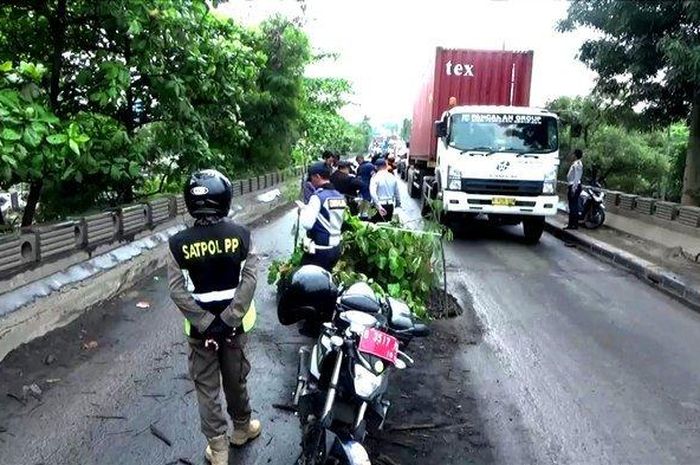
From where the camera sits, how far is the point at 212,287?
10.6 feet

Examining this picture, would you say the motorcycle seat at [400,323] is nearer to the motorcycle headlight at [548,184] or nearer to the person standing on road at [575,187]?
the motorcycle headlight at [548,184]

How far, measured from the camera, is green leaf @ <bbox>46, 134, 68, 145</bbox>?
181 inches

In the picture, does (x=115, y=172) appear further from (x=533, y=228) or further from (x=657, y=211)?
(x=657, y=211)

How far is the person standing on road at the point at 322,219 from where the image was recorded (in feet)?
18.2

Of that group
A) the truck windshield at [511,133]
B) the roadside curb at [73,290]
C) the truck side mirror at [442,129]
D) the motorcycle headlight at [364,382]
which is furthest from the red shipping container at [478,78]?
the motorcycle headlight at [364,382]

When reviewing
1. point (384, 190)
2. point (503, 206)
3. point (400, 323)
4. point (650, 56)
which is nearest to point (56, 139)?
point (400, 323)

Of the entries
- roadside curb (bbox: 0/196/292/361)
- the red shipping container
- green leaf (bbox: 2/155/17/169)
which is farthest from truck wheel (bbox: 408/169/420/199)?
green leaf (bbox: 2/155/17/169)

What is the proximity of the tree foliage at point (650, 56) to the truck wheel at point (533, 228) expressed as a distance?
3.47m

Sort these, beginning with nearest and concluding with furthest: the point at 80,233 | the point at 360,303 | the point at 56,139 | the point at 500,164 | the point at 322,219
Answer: the point at 360,303
the point at 56,139
the point at 322,219
the point at 80,233
the point at 500,164

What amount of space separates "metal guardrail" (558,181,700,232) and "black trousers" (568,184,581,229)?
42.4 inches

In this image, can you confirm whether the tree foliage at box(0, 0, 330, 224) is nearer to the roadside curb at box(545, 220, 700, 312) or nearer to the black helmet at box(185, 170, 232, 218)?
the black helmet at box(185, 170, 232, 218)

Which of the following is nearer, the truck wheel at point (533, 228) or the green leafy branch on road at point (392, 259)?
the green leafy branch on road at point (392, 259)

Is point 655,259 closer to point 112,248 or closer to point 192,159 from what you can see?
point 192,159

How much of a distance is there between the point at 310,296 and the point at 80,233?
412 centimetres
